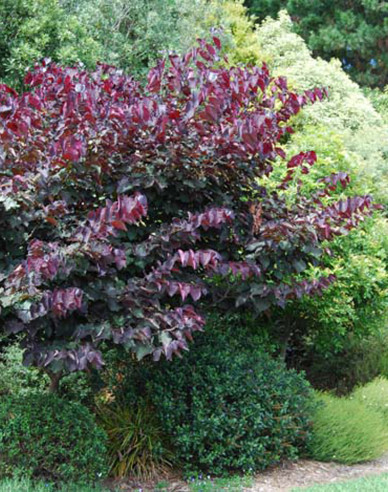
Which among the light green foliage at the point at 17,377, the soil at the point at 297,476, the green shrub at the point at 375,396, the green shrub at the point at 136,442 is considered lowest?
the light green foliage at the point at 17,377

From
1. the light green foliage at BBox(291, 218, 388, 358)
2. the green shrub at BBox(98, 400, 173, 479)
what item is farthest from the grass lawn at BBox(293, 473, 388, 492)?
the light green foliage at BBox(291, 218, 388, 358)

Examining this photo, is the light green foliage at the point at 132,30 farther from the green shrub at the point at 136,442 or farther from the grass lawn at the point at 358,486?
the grass lawn at the point at 358,486

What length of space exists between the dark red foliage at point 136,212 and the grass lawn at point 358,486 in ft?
4.08

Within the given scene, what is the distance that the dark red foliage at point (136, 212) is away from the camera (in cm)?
386

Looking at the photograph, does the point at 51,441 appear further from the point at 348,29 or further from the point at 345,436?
the point at 348,29

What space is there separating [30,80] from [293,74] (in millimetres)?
6384

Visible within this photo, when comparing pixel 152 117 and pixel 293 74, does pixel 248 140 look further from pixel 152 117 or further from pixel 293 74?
pixel 293 74

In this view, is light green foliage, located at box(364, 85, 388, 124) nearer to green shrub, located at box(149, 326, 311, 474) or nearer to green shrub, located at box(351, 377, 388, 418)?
green shrub, located at box(351, 377, 388, 418)

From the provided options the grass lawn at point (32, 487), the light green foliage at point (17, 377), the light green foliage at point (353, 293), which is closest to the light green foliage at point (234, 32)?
the light green foliage at point (353, 293)

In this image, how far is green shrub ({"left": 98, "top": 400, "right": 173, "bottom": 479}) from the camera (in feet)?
16.2

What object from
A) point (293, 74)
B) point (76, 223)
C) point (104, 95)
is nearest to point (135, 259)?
point (76, 223)

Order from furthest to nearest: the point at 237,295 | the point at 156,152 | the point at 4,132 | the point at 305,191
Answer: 1. the point at 305,191
2. the point at 237,295
3. the point at 156,152
4. the point at 4,132

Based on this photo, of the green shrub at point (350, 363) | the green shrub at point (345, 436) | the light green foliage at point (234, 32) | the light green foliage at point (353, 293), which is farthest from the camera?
the light green foliage at point (234, 32)

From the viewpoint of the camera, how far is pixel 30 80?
487 cm
